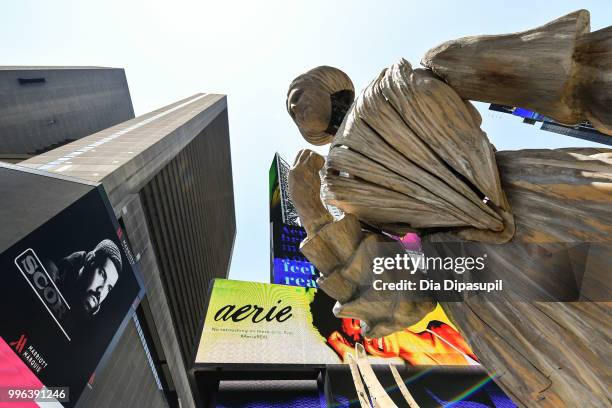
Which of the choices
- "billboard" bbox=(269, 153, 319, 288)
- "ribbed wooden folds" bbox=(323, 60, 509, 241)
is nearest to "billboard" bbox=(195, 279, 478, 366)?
"billboard" bbox=(269, 153, 319, 288)

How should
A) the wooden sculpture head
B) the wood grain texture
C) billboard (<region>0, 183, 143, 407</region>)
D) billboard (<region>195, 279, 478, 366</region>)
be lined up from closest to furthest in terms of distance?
1. the wood grain texture
2. the wooden sculpture head
3. billboard (<region>0, 183, 143, 407</region>)
4. billboard (<region>195, 279, 478, 366</region>)

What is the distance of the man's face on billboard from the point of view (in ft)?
35.5

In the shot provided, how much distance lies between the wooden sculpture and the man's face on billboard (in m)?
11.2

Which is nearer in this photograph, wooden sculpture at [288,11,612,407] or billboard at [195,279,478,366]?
wooden sculpture at [288,11,612,407]

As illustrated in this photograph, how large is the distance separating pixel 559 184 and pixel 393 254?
935mm

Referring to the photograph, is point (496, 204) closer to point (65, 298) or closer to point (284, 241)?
point (65, 298)

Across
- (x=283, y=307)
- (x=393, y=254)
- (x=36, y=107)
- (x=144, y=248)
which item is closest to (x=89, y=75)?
(x=36, y=107)

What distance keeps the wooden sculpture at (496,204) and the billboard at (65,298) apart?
324 inches

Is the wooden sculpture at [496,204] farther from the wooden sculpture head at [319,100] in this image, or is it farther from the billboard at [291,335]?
the billboard at [291,335]

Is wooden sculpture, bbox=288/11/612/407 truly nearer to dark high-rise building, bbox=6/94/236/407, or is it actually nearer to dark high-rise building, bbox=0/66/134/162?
dark high-rise building, bbox=6/94/236/407

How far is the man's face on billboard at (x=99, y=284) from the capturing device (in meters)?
10.8

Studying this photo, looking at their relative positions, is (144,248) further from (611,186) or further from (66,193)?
(611,186)

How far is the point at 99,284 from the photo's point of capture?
11680mm

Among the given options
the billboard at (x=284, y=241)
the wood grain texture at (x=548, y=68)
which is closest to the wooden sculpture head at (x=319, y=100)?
the wood grain texture at (x=548, y=68)
